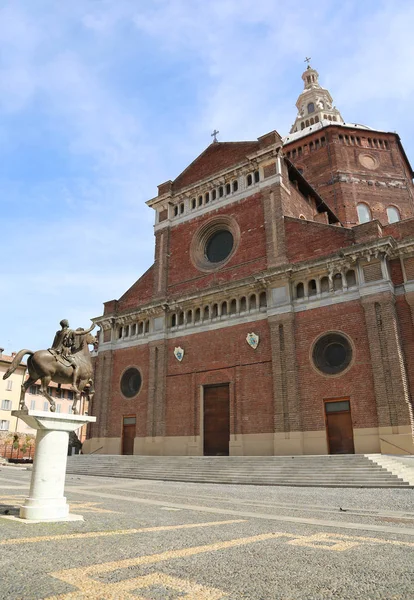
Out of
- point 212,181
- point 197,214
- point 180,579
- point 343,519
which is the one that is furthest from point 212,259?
point 180,579

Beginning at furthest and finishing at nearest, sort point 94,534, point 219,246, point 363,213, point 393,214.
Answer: point 393,214 < point 363,213 < point 219,246 < point 94,534

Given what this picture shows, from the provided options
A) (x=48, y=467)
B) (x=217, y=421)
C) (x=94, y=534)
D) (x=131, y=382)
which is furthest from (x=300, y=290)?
(x=94, y=534)

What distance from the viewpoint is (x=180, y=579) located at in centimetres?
369

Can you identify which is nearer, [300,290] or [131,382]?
[300,290]

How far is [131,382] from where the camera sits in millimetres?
29547

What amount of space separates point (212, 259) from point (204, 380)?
8341 mm

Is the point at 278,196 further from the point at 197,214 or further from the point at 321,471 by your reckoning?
the point at 321,471

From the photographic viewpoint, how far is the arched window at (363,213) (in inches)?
1395

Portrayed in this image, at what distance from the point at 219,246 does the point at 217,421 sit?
37.7 ft

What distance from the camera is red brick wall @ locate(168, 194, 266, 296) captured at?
25.9 meters

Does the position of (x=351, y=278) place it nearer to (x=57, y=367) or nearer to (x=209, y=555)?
(x=57, y=367)

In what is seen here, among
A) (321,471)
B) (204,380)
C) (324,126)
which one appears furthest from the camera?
(324,126)

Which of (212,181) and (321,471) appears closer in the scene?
(321,471)

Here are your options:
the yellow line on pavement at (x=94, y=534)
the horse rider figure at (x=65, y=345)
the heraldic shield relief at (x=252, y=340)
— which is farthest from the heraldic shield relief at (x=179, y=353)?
the yellow line on pavement at (x=94, y=534)
